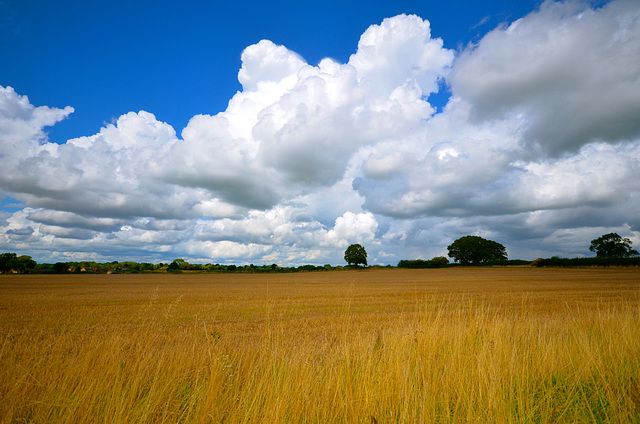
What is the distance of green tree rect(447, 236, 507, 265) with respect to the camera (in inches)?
5094

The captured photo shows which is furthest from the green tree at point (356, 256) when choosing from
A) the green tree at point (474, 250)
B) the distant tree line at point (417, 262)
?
the green tree at point (474, 250)

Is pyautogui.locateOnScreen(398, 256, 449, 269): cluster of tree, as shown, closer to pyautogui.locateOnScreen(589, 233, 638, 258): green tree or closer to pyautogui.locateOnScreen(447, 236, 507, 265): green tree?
pyautogui.locateOnScreen(447, 236, 507, 265): green tree

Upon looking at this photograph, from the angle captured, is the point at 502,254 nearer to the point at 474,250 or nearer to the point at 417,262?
the point at 474,250

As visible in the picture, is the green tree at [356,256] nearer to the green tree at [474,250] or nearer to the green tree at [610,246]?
the green tree at [474,250]

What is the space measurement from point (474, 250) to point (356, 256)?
1910 inches

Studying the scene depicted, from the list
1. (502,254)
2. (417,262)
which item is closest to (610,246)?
(502,254)

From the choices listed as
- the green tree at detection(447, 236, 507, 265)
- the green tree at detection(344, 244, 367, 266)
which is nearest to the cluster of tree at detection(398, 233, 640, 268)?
the green tree at detection(447, 236, 507, 265)

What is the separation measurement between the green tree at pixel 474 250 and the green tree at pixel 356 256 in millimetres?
37478

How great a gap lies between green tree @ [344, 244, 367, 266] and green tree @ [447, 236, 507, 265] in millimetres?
37478

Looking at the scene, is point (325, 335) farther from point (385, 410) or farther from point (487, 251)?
point (487, 251)

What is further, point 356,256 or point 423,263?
point 356,256

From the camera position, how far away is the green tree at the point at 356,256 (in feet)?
436

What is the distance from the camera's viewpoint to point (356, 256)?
133 m

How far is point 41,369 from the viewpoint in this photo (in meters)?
4.62
